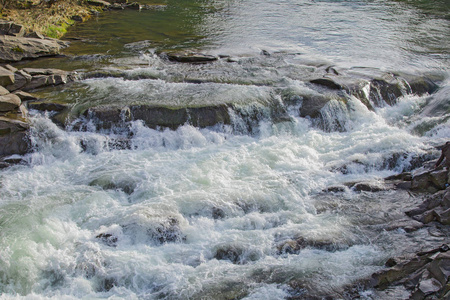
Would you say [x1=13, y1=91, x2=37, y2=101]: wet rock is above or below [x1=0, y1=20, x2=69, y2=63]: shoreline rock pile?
below

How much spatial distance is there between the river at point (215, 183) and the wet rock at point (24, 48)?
17.6 inches

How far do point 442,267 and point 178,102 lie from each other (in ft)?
25.0

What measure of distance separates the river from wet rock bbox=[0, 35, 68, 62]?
1.47ft

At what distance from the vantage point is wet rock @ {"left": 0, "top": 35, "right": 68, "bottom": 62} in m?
14.0

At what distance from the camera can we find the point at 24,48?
14422mm

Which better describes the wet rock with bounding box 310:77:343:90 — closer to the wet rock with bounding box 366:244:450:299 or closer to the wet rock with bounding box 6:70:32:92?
the wet rock with bounding box 366:244:450:299

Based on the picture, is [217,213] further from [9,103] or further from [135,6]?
[135,6]

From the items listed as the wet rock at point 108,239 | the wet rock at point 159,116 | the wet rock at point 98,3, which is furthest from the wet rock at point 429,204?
the wet rock at point 98,3

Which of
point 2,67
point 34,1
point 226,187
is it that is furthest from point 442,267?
point 34,1

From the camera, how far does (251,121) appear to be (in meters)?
11.7

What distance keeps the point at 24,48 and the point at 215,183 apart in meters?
9.22

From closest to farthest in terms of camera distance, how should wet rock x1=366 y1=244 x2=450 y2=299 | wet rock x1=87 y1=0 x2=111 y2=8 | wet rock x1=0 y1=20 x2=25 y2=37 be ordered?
wet rock x1=366 y1=244 x2=450 y2=299 < wet rock x1=0 y1=20 x2=25 y2=37 < wet rock x1=87 y1=0 x2=111 y2=8

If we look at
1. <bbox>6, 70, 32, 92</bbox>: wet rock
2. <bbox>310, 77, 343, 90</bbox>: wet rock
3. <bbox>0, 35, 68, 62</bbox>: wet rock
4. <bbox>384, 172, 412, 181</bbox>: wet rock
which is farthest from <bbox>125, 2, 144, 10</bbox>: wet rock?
<bbox>384, 172, 412, 181</bbox>: wet rock

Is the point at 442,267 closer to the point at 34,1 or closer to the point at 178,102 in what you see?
the point at 178,102
